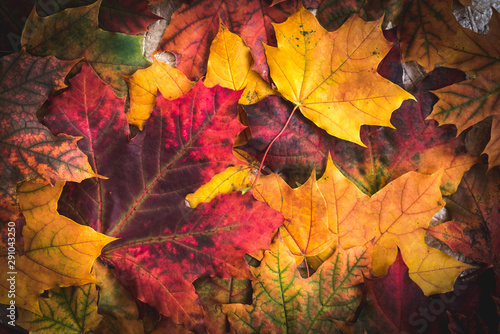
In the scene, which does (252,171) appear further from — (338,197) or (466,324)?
(466,324)

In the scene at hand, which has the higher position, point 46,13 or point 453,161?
point 46,13

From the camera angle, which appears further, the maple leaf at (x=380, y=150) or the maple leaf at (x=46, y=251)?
the maple leaf at (x=380, y=150)

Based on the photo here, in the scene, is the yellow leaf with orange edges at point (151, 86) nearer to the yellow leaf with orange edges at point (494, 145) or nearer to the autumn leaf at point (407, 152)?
the autumn leaf at point (407, 152)

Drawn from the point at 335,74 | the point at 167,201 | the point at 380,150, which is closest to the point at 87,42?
the point at 167,201

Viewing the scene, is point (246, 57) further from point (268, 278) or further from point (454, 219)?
point (454, 219)

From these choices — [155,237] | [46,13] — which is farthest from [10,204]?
[46,13]

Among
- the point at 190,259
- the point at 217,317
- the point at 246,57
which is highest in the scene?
the point at 246,57

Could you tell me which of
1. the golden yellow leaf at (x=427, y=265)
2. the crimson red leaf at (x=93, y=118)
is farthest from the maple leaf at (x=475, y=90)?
the crimson red leaf at (x=93, y=118)
